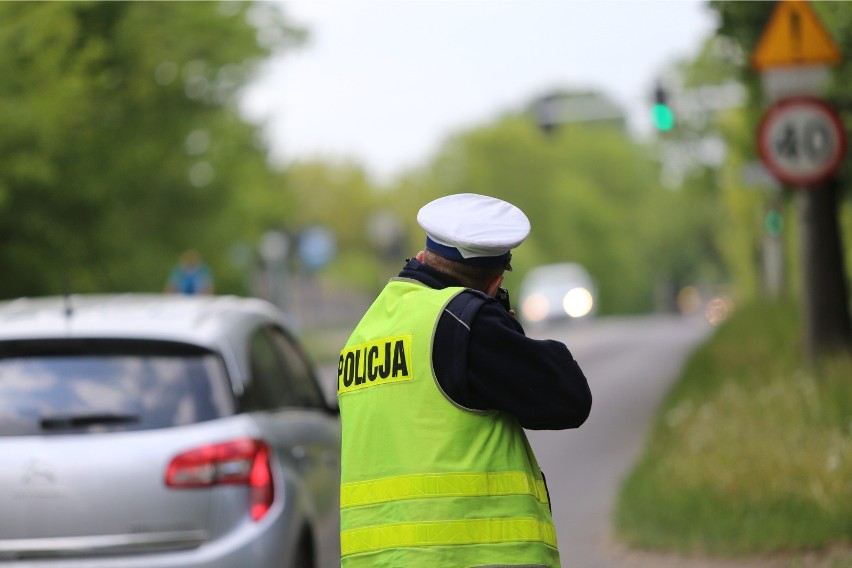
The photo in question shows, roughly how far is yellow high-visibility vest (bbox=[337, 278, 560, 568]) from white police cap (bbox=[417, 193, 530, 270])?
11 centimetres

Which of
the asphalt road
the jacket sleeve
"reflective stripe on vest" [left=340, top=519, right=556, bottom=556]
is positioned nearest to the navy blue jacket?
the jacket sleeve

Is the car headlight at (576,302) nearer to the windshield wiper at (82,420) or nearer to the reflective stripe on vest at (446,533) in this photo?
the windshield wiper at (82,420)

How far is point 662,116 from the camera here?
25203 mm

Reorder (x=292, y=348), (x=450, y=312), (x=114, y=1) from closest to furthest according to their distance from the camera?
(x=450, y=312), (x=292, y=348), (x=114, y=1)

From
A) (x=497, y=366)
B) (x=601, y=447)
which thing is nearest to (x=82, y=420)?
(x=497, y=366)

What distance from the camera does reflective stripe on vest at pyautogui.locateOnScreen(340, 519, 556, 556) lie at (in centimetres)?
371

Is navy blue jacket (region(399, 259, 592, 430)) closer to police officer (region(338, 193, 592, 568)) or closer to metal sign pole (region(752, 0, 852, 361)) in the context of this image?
police officer (region(338, 193, 592, 568))

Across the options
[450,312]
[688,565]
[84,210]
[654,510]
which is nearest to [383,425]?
[450,312]

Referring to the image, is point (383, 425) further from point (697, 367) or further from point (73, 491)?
point (697, 367)

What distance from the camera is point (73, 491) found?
19.5 ft

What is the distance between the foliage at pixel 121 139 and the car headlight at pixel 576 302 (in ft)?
76.8

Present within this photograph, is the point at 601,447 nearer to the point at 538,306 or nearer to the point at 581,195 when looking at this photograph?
the point at 538,306

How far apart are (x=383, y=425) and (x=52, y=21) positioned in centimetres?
1752

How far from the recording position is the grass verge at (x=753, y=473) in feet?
29.5
